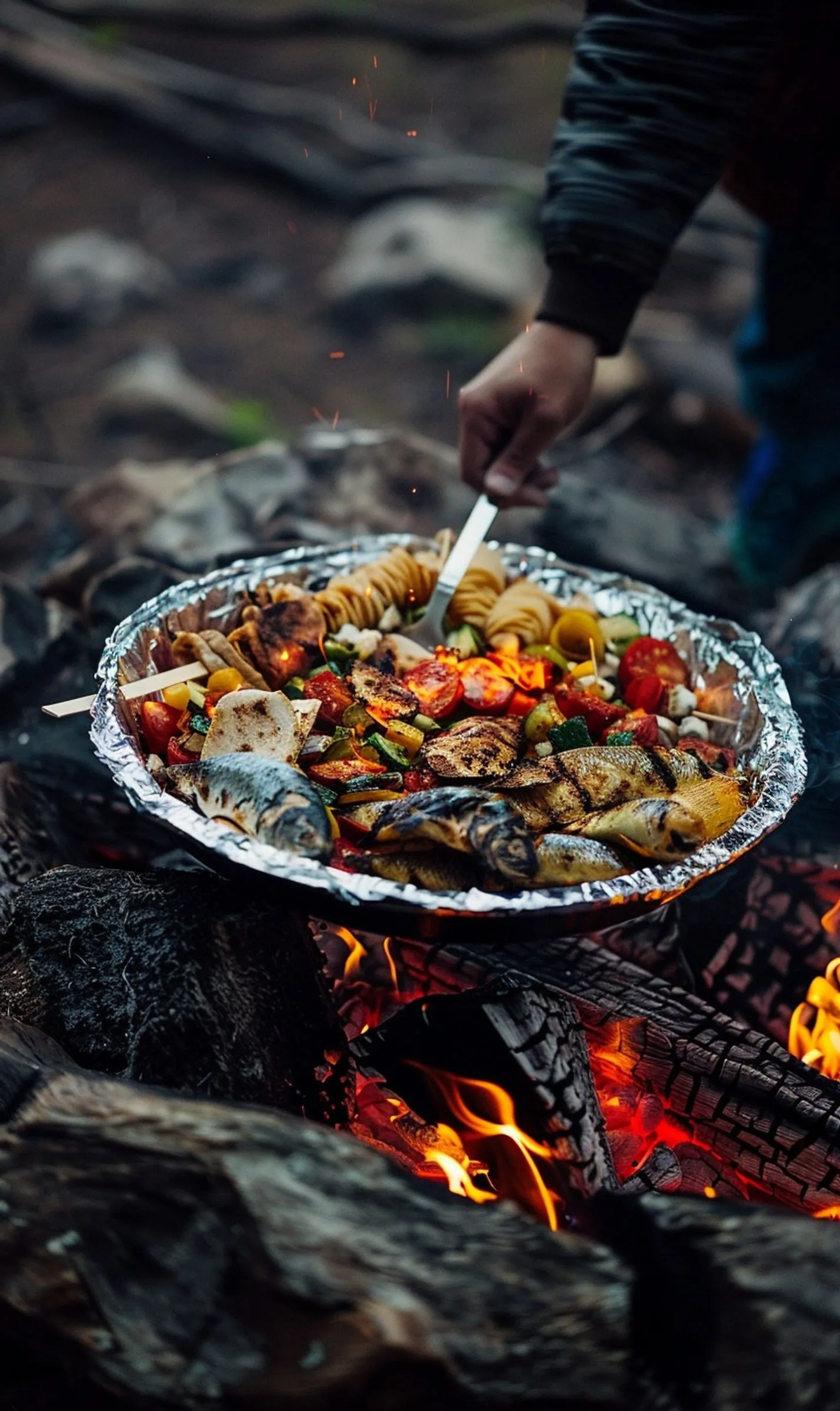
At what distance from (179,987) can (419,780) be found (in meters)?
0.65

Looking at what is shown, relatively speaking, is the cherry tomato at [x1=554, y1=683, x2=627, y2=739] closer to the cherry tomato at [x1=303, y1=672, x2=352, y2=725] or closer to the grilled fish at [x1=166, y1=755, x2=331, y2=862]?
the cherry tomato at [x1=303, y1=672, x2=352, y2=725]

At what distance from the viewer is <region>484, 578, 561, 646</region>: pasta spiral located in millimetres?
2832

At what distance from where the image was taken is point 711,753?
256 centimetres

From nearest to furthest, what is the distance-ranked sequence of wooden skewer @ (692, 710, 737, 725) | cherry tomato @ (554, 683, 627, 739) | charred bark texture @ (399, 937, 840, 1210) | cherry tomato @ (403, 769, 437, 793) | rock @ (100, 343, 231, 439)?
charred bark texture @ (399, 937, 840, 1210)
cherry tomato @ (403, 769, 437, 793)
cherry tomato @ (554, 683, 627, 739)
wooden skewer @ (692, 710, 737, 725)
rock @ (100, 343, 231, 439)

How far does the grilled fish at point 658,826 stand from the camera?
2.11 meters

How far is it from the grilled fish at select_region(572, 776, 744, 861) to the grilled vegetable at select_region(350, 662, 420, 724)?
0.52 m

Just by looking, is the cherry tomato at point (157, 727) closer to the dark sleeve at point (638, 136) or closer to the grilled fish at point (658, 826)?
the grilled fish at point (658, 826)

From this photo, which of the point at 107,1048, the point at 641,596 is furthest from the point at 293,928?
the point at 641,596

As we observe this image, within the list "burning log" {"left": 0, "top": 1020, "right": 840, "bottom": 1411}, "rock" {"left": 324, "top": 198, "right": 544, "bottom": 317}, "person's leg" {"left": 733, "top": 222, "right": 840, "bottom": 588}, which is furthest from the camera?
"rock" {"left": 324, "top": 198, "right": 544, "bottom": 317}

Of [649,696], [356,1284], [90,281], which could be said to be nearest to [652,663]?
[649,696]

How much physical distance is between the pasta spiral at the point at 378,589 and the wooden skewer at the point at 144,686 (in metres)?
0.39

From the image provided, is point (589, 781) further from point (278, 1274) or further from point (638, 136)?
point (638, 136)

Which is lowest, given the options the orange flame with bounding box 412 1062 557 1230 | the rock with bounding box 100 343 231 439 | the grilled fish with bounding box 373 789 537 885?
the rock with bounding box 100 343 231 439

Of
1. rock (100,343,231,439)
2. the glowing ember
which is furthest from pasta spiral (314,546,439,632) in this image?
rock (100,343,231,439)
